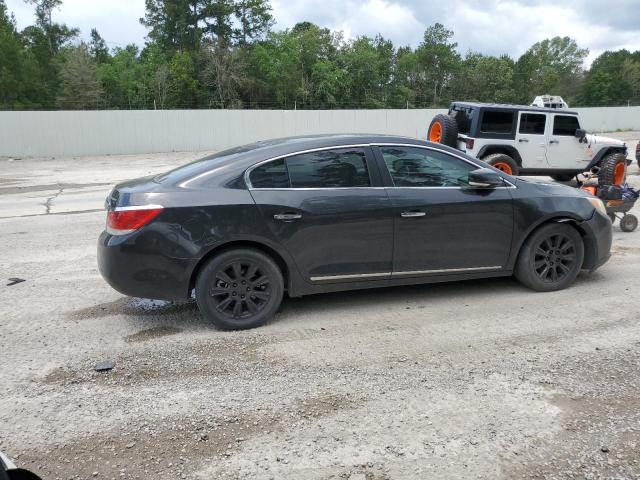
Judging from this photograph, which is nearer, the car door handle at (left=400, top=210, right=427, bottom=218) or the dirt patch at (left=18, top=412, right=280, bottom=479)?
the dirt patch at (left=18, top=412, right=280, bottom=479)

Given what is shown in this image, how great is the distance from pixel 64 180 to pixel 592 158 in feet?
50.7

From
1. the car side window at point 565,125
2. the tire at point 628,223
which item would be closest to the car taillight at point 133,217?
the tire at point 628,223

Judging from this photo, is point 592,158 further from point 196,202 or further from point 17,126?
point 17,126

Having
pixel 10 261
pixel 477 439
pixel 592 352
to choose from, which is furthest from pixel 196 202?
pixel 10 261

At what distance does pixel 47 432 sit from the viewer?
309 cm

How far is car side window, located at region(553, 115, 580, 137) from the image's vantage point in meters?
12.9

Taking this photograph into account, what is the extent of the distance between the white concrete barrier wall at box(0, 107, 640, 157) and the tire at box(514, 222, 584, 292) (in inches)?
1041

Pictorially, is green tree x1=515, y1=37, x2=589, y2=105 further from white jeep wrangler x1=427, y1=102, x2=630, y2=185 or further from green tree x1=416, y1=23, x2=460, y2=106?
white jeep wrangler x1=427, y1=102, x2=630, y2=185

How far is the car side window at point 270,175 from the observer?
14.9ft

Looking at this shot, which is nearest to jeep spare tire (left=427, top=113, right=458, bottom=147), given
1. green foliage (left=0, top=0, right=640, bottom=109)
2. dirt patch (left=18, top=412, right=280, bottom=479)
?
dirt patch (left=18, top=412, right=280, bottom=479)

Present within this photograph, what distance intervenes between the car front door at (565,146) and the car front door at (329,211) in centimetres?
965

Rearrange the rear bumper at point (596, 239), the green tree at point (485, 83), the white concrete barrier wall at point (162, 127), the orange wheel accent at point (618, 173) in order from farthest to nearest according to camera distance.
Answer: the green tree at point (485, 83) → the white concrete barrier wall at point (162, 127) → the orange wheel accent at point (618, 173) → the rear bumper at point (596, 239)

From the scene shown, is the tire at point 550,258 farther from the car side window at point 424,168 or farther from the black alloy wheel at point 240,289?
the black alloy wheel at point 240,289

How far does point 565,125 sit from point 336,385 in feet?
38.0
